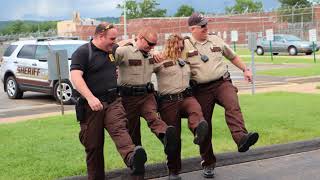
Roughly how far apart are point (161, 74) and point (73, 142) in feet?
8.74

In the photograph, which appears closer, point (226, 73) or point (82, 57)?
point (82, 57)

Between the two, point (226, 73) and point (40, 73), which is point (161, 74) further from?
point (40, 73)

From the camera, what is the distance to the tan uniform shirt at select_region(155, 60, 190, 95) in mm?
6484

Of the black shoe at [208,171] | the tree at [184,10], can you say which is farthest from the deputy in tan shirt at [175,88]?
the tree at [184,10]

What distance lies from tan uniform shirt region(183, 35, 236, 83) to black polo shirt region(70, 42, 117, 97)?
1.05 metres

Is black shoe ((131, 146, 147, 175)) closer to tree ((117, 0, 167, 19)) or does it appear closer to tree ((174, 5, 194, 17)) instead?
tree ((117, 0, 167, 19))

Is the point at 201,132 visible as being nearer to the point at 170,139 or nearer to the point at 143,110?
the point at 170,139

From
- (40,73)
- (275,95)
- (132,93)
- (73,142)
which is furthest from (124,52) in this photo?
(40,73)

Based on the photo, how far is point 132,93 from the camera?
6312 mm

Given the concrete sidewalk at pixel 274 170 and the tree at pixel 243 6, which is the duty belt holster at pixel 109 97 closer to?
the concrete sidewalk at pixel 274 170

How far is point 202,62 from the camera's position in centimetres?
661

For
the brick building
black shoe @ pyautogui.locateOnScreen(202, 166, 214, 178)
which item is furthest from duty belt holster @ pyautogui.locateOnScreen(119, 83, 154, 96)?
the brick building

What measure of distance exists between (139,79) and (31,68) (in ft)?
35.4

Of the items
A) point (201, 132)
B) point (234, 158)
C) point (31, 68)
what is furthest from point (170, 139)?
point (31, 68)
